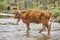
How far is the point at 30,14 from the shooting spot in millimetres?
11844

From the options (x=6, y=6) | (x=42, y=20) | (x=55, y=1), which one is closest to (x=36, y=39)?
(x=42, y=20)

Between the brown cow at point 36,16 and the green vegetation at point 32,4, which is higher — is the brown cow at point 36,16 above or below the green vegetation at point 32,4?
above

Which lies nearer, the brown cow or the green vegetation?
the brown cow

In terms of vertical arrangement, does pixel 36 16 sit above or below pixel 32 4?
above

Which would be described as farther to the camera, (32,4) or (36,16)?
(32,4)

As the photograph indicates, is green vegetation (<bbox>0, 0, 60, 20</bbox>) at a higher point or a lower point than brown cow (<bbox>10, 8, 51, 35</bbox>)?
lower

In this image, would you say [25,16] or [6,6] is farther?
[6,6]

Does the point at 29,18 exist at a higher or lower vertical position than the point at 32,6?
higher

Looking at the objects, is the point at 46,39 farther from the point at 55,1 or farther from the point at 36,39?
the point at 55,1

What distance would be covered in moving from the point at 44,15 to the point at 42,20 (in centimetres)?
27

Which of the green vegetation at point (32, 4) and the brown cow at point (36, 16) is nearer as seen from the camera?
the brown cow at point (36, 16)

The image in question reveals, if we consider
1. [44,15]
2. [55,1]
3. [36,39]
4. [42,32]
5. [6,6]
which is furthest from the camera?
[55,1]

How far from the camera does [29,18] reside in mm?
11898

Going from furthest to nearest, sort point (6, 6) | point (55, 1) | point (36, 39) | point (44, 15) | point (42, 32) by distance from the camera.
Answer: point (55, 1)
point (6, 6)
point (42, 32)
point (44, 15)
point (36, 39)
